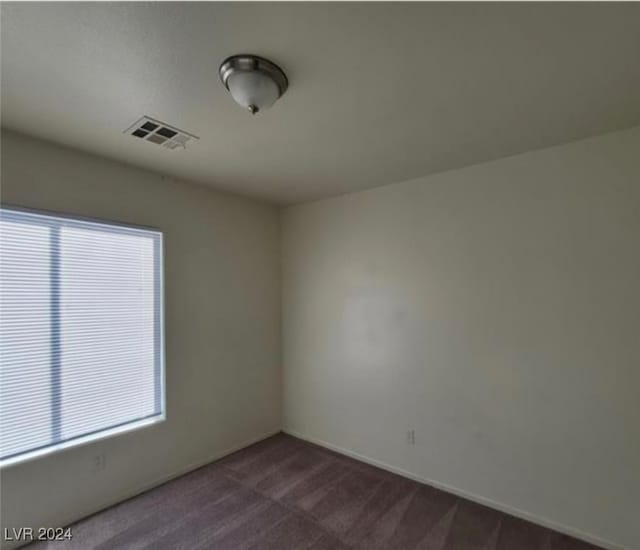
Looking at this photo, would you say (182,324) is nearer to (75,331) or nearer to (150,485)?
(75,331)

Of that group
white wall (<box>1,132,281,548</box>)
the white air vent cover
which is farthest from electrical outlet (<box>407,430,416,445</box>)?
the white air vent cover

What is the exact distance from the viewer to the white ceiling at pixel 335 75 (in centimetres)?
123

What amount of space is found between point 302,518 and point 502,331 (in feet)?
6.59

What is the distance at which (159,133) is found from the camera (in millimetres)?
2133

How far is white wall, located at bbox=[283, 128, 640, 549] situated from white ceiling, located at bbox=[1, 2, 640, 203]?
44 cm

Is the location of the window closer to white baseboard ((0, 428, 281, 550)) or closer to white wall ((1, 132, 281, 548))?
white wall ((1, 132, 281, 548))

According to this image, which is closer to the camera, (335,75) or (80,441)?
(335,75)

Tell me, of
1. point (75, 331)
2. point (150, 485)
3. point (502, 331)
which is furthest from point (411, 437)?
point (75, 331)

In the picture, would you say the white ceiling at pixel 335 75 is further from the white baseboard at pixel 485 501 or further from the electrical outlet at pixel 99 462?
the white baseboard at pixel 485 501

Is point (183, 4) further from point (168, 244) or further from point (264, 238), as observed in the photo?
point (264, 238)

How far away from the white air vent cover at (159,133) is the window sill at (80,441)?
2.17 metres

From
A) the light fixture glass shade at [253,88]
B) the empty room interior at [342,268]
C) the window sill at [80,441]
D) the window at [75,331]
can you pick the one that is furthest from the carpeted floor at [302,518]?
the light fixture glass shade at [253,88]

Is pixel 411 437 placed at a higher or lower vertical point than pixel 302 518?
higher

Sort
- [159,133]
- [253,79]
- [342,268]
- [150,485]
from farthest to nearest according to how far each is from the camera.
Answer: [342,268], [150,485], [159,133], [253,79]
